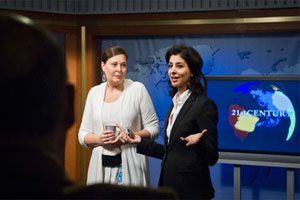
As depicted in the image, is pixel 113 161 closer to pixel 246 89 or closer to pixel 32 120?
pixel 246 89

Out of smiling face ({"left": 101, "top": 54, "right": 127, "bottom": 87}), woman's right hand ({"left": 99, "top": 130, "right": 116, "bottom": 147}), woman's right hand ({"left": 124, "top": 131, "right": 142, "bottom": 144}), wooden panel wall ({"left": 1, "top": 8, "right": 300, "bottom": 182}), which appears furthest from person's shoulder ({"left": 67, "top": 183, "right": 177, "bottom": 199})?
wooden panel wall ({"left": 1, "top": 8, "right": 300, "bottom": 182})

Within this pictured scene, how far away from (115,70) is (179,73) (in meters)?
0.41

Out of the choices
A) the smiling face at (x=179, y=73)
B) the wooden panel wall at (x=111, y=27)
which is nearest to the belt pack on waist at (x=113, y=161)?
the smiling face at (x=179, y=73)

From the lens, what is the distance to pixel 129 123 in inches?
91.1

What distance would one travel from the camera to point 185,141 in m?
1.92

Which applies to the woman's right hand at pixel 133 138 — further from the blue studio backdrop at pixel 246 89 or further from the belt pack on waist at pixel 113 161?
the blue studio backdrop at pixel 246 89

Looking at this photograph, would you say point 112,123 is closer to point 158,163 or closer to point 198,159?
point 198,159

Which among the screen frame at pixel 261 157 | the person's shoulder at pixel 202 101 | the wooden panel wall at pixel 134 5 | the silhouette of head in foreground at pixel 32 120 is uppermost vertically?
the wooden panel wall at pixel 134 5

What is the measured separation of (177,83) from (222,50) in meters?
1.33

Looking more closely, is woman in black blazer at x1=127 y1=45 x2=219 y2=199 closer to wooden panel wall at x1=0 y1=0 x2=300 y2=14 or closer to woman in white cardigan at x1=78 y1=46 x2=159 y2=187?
woman in white cardigan at x1=78 y1=46 x2=159 y2=187

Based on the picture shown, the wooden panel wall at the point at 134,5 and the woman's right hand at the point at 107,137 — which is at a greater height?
the wooden panel wall at the point at 134,5

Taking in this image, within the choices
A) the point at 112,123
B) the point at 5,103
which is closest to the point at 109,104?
the point at 112,123

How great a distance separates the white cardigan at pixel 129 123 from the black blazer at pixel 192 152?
1.10ft

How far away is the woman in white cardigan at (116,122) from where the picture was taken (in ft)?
7.52
